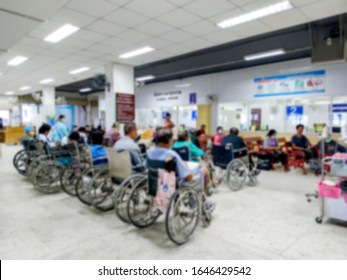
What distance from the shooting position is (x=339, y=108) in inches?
279

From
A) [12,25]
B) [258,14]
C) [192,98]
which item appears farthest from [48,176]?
[192,98]

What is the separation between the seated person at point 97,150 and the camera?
353 cm

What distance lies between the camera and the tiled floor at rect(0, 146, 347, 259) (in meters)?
2.25

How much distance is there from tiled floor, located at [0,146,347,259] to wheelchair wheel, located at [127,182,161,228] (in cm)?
8

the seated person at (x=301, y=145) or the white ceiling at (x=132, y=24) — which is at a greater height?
the white ceiling at (x=132, y=24)

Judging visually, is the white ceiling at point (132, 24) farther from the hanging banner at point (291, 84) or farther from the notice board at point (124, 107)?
the hanging banner at point (291, 84)

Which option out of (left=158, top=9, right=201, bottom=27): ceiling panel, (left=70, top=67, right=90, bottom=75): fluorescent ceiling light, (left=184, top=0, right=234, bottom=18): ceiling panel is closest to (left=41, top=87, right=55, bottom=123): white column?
(left=70, top=67, right=90, bottom=75): fluorescent ceiling light

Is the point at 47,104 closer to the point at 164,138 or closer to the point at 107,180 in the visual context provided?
the point at 107,180

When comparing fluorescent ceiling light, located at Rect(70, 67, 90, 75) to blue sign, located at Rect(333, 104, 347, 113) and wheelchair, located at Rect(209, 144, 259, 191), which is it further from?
blue sign, located at Rect(333, 104, 347, 113)

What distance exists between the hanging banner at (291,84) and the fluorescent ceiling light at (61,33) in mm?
6123

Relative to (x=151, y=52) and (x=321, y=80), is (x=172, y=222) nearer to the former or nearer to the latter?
(x=151, y=52)

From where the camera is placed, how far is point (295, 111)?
26.0 ft

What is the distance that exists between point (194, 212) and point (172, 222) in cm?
27

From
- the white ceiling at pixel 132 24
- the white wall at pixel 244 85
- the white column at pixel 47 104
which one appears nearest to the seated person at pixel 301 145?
the white wall at pixel 244 85
